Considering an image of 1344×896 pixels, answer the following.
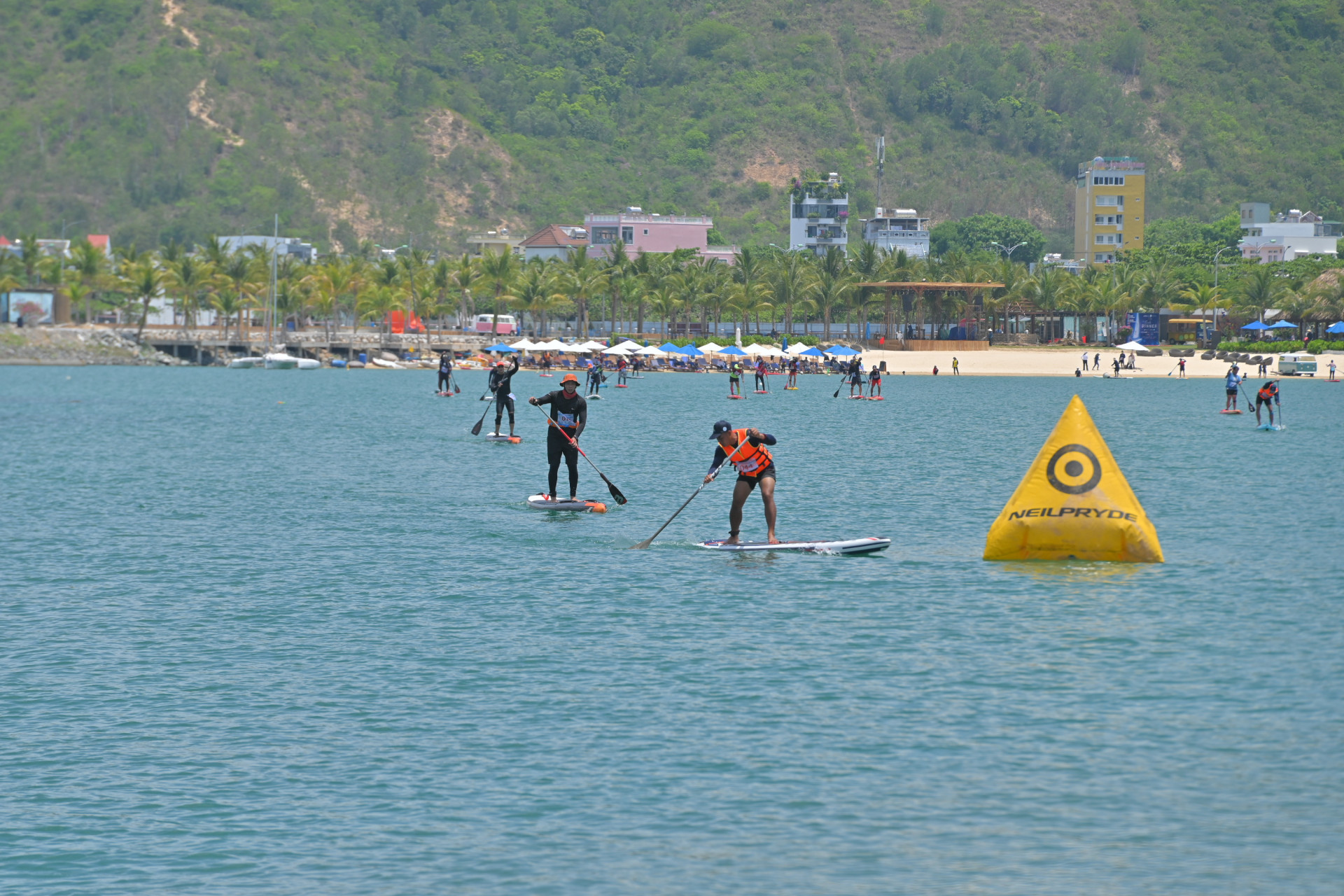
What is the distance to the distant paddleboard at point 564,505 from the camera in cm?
2869

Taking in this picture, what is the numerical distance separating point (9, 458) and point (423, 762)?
35.0 metres

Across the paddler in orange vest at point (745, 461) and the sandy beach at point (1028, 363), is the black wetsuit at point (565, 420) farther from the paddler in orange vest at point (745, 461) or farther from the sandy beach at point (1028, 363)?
the sandy beach at point (1028, 363)

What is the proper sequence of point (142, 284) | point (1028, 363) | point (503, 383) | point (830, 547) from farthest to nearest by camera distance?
point (142, 284), point (1028, 363), point (503, 383), point (830, 547)

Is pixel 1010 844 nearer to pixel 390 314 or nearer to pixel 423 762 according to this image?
pixel 423 762

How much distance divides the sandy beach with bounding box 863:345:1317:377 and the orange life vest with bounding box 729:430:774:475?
10287 cm

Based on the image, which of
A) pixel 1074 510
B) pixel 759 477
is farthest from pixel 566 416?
pixel 1074 510

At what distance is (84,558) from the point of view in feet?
78.6

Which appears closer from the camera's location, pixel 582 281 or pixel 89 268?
pixel 582 281

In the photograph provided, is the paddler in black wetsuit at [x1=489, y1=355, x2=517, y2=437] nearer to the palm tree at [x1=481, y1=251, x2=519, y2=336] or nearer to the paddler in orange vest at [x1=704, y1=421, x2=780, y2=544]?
the paddler in orange vest at [x1=704, y1=421, x2=780, y2=544]

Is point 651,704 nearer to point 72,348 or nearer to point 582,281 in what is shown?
point 582,281

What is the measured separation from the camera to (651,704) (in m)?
14.7

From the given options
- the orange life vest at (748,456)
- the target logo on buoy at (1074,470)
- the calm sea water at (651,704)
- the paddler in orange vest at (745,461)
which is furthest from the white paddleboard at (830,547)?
the target logo on buoy at (1074,470)

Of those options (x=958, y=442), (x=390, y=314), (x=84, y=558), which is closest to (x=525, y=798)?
(x=84, y=558)

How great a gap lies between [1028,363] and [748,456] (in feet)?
364
